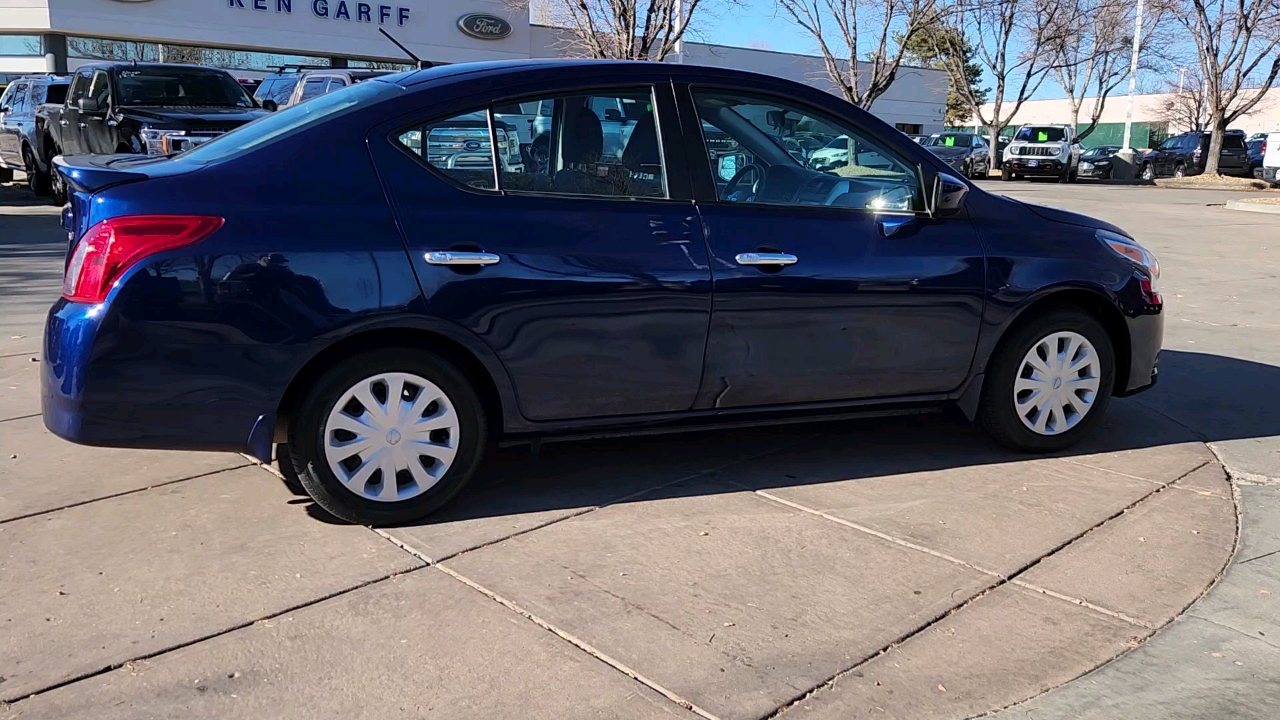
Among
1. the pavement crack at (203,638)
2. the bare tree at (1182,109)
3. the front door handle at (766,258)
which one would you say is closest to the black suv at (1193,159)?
the bare tree at (1182,109)

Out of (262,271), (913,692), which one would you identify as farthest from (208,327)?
(913,692)

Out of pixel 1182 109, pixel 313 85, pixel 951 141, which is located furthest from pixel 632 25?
pixel 1182 109

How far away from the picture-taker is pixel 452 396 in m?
3.98

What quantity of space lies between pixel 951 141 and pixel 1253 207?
17.7 metres

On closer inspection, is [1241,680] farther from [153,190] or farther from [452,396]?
[153,190]

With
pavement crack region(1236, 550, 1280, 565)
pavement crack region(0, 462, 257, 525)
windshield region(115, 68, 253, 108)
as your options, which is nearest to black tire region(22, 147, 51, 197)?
windshield region(115, 68, 253, 108)

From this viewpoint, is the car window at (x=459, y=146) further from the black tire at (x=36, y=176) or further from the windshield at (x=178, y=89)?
the black tire at (x=36, y=176)

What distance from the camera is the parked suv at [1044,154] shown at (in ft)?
118

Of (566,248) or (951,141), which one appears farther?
(951,141)

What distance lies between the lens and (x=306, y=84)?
54.4 ft

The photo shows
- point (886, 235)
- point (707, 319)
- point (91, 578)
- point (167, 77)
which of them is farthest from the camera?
point (167, 77)

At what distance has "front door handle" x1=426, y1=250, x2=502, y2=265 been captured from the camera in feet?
12.6

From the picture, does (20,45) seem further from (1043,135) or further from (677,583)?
(677,583)

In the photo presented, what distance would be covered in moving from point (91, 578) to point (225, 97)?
1102cm
